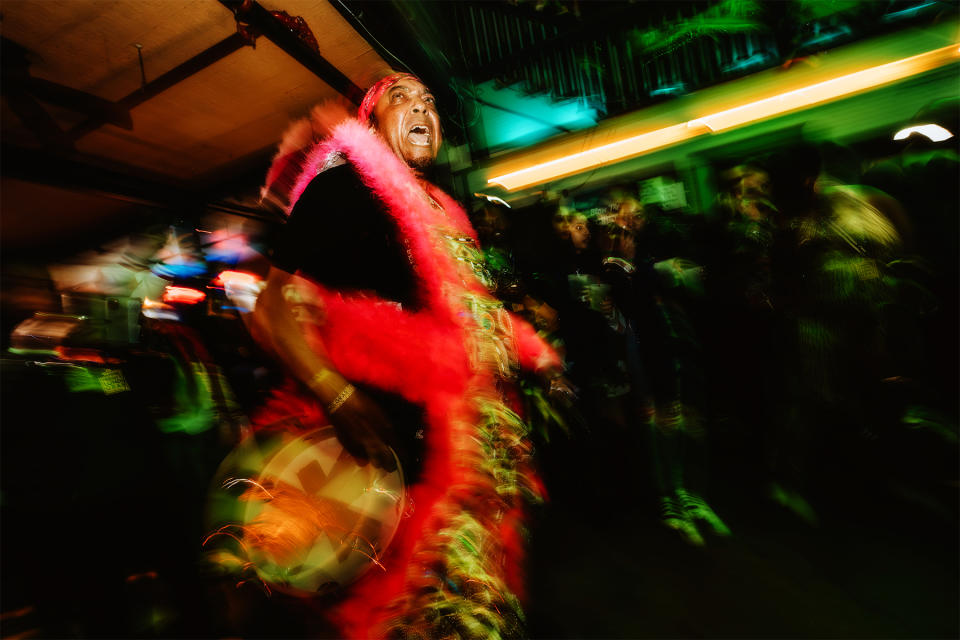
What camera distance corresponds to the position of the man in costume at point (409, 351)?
3.20ft

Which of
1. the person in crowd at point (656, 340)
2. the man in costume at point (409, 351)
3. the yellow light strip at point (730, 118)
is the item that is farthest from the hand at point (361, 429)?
the yellow light strip at point (730, 118)

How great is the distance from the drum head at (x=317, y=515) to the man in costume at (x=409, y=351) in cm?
7

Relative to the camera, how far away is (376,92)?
1.50 meters

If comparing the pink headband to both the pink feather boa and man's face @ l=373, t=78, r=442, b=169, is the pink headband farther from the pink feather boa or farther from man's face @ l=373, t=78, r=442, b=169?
the pink feather boa

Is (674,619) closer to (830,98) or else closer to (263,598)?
(263,598)

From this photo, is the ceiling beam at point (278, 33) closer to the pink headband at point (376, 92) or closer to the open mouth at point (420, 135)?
the pink headband at point (376, 92)

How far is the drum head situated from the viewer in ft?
3.22

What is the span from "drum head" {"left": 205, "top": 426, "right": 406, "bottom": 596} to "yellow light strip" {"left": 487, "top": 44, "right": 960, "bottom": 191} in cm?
415

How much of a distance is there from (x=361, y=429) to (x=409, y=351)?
0.28 m

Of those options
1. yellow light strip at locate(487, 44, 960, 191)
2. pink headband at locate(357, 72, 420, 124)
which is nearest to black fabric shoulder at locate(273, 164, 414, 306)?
pink headband at locate(357, 72, 420, 124)

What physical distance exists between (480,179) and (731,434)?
3.55m

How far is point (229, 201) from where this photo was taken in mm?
5145

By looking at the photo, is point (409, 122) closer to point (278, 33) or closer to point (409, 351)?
point (409, 351)

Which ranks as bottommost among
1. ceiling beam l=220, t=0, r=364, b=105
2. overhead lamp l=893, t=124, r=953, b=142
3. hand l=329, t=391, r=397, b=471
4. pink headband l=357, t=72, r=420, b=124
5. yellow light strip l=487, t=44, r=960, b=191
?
hand l=329, t=391, r=397, b=471
